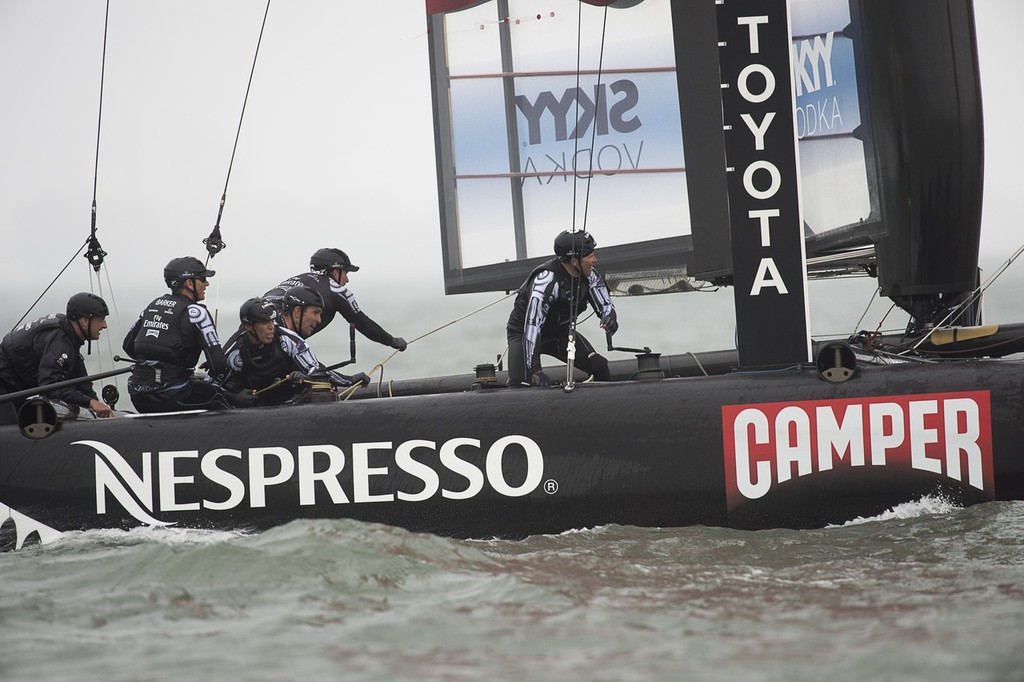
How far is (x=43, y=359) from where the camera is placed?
4715 millimetres

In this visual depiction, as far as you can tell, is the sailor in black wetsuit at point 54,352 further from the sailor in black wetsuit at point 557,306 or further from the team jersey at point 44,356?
the sailor in black wetsuit at point 557,306

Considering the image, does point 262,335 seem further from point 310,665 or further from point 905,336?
point 905,336

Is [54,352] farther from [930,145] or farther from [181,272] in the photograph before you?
[930,145]

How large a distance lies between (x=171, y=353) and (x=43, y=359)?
54cm

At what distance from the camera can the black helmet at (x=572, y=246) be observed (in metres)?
4.80

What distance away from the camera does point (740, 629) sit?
2730 mm

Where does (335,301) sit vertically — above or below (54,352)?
above

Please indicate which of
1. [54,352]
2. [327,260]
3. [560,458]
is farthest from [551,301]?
[54,352]

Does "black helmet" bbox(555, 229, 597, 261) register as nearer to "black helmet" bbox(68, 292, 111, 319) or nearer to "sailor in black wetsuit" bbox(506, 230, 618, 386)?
"sailor in black wetsuit" bbox(506, 230, 618, 386)

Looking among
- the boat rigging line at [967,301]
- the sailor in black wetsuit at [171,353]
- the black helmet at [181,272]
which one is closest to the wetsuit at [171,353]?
the sailor in black wetsuit at [171,353]

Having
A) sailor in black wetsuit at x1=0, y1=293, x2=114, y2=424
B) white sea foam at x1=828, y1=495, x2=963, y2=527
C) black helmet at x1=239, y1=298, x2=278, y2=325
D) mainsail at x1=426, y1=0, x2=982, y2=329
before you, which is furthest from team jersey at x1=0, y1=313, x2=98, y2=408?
white sea foam at x1=828, y1=495, x2=963, y2=527

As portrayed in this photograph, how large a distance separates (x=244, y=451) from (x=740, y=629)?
2053 millimetres

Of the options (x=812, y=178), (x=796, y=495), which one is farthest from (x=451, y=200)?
(x=796, y=495)

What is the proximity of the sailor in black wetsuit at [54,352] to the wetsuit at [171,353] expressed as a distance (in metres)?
0.19
